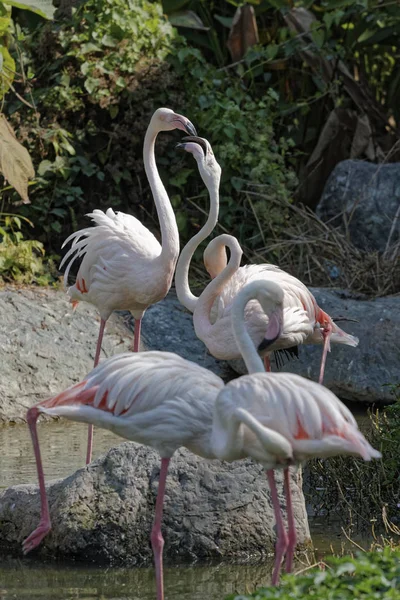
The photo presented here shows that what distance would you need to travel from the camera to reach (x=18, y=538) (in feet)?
14.2

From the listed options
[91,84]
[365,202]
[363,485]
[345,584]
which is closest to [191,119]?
[91,84]

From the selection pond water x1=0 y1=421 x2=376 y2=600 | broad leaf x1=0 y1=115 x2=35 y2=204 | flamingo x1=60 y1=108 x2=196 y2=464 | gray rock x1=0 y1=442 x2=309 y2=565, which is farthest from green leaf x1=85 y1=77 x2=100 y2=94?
pond water x1=0 y1=421 x2=376 y2=600

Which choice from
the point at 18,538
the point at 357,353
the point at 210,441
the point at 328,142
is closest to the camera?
the point at 210,441

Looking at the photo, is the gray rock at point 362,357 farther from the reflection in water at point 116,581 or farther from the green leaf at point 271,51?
the green leaf at point 271,51

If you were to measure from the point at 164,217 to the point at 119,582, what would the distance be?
2.35 m

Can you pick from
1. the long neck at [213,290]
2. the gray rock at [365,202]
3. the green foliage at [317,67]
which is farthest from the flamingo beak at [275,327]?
the green foliage at [317,67]

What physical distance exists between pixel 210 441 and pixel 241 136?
19.2ft

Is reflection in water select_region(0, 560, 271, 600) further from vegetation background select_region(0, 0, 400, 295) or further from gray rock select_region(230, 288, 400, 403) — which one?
vegetation background select_region(0, 0, 400, 295)

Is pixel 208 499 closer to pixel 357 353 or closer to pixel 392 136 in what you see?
pixel 357 353

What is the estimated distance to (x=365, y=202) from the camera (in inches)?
357

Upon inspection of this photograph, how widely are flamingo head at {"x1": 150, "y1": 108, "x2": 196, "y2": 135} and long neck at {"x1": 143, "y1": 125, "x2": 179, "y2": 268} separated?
65 mm

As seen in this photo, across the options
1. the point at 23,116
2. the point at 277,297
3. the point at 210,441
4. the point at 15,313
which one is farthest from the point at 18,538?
the point at 23,116

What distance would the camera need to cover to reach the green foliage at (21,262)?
802 cm

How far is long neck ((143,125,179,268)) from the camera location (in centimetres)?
562
